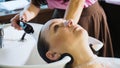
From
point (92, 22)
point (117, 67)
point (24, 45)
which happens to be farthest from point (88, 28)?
point (24, 45)

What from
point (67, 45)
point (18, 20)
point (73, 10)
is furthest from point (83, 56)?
point (18, 20)

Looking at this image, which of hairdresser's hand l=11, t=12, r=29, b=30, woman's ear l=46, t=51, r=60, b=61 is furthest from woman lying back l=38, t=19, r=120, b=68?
hairdresser's hand l=11, t=12, r=29, b=30

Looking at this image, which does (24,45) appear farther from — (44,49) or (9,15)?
(9,15)

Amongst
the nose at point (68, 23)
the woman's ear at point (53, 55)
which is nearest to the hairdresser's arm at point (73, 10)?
the nose at point (68, 23)

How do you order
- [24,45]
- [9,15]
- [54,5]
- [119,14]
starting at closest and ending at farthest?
[24,45], [54,5], [9,15], [119,14]

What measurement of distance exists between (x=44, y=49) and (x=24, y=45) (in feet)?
0.39

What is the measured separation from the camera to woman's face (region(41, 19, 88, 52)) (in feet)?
3.15

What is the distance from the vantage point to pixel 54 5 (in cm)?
139

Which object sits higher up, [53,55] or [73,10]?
[73,10]

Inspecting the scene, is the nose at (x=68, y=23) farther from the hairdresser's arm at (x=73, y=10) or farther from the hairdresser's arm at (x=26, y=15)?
the hairdresser's arm at (x=26, y=15)

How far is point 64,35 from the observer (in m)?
0.97

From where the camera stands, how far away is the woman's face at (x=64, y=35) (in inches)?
37.8

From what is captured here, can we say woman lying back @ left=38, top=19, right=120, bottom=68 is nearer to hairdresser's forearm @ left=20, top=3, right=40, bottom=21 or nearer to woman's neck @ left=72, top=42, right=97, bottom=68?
woman's neck @ left=72, top=42, right=97, bottom=68

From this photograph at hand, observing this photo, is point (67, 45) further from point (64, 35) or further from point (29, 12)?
point (29, 12)
